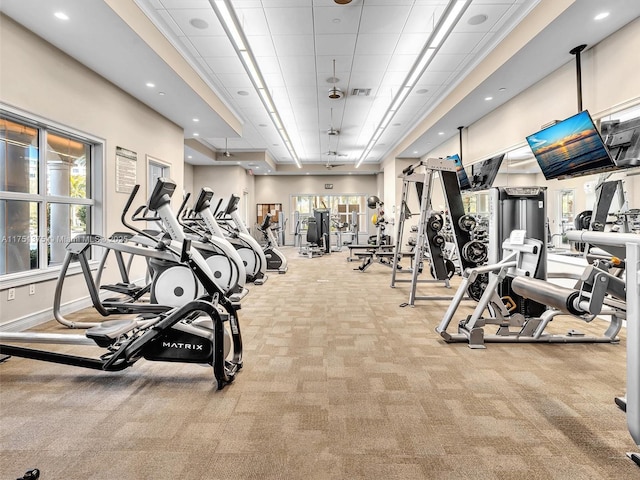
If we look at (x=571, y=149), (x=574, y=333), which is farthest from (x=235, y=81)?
(x=574, y=333)

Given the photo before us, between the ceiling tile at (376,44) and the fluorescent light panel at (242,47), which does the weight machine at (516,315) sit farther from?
the fluorescent light panel at (242,47)

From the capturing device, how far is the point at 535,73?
16.9 feet

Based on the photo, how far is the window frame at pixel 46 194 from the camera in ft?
12.1

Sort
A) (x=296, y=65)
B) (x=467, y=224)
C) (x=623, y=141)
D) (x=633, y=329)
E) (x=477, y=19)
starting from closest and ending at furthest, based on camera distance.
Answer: (x=633, y=329), (x=623, y=141), (x=477, y=19), (x=467, y=224), (x=296, y=65)

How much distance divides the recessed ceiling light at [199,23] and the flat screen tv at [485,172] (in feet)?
17.1

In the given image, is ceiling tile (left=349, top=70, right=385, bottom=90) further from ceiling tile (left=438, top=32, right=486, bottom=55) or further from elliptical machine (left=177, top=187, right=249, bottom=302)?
elliptical machine (left=177, top=187, right=249, bottom=302)

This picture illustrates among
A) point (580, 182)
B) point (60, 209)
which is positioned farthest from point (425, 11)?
point (60, 209)

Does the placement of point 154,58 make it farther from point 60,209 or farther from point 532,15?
point 532,15

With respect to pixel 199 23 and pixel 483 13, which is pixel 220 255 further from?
pixel 483 13

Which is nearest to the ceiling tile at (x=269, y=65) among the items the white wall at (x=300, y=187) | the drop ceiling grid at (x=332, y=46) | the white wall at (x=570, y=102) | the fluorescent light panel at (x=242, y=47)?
the drop ceiling grid at (x=332, y=46)

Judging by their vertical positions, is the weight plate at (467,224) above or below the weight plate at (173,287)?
above

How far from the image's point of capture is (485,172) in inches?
280

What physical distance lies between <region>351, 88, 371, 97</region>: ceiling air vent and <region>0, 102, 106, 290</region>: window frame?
425cm

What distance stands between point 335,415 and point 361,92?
614cm
